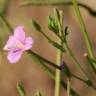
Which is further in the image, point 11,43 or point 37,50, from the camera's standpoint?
point 37,50

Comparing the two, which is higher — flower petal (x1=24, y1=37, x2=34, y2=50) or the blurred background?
flower petal (x1=24, y1=37, x2=34, y2=50)

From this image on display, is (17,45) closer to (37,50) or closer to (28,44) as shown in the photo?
(28,44)

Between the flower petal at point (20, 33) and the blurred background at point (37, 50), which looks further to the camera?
the blurred background at point (37, 50)

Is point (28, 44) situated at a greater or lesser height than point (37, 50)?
greater

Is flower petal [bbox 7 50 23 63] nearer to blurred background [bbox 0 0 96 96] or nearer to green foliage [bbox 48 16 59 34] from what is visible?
green foliage [bbox 48 16 59 34]

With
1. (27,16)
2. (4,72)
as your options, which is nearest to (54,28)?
(4,72)

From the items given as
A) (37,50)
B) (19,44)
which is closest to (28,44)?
(19,44)

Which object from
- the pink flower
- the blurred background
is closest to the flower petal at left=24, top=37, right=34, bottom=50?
the pink flower

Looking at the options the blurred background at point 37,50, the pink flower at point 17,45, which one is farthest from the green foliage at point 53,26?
the blurred background at point 37,50

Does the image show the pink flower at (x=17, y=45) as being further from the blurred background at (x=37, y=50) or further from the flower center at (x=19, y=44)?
the blurred background at (x=37, y=50)
